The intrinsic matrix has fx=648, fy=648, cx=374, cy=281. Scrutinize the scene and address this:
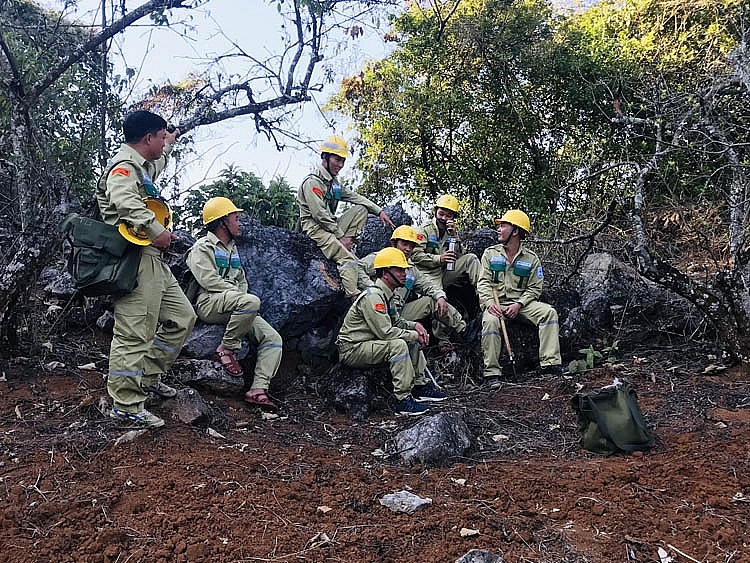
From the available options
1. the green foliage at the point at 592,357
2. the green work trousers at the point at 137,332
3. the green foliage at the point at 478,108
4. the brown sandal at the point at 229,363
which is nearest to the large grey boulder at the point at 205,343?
the brown sandal at the point at 229,363

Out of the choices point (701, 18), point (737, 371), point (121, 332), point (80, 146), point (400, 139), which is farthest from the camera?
point (400, 139)

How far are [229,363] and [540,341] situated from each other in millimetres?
3164

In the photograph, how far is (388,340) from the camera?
19.0 feet

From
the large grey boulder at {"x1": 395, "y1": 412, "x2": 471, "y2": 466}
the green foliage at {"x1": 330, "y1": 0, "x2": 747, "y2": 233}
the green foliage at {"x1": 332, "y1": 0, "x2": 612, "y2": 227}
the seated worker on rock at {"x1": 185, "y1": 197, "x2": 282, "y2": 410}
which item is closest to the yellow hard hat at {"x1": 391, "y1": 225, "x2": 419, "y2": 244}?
the seated worker on rock at {"x1": 185, "y1": 197, "x2": 282, "y2": 410}

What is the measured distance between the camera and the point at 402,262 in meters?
5.93

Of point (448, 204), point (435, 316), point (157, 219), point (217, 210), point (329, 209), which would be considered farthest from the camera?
point (448, 204)

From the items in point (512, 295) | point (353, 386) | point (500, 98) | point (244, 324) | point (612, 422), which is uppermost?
point (500, 98)

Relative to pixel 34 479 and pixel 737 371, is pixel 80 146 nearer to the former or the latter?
pixel 34 479

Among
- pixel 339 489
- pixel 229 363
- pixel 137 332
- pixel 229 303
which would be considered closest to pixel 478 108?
pixel 229 303

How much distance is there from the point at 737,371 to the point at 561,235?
447cm

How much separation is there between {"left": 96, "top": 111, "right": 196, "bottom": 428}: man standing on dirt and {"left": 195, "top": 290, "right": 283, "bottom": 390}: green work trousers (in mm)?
855

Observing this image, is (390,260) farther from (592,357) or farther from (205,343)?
(592,357)

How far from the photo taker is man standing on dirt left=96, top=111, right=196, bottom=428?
429cm

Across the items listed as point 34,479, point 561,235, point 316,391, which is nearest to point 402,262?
point 316,391
